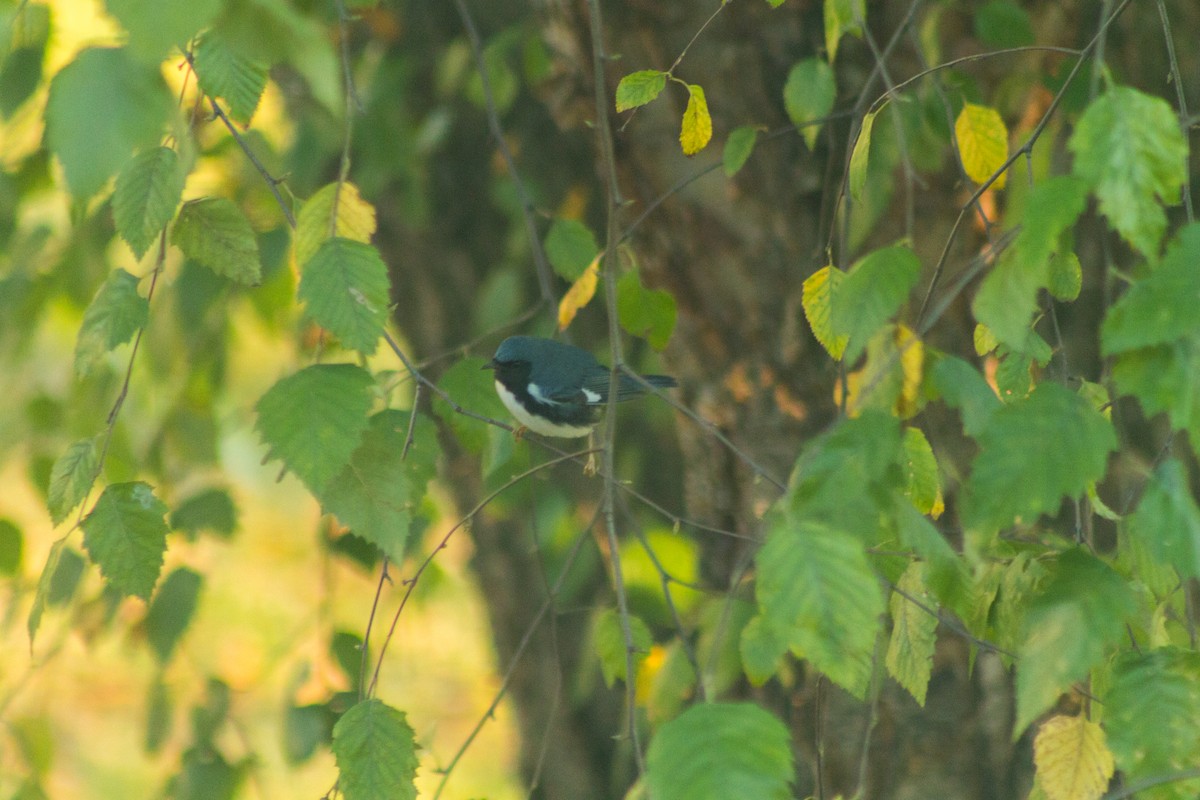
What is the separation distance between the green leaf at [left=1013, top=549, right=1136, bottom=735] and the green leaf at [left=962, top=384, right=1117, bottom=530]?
0.14 metres

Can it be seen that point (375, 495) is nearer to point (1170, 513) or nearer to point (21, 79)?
point (1170, 513)

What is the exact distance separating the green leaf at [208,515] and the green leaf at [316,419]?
1372mm

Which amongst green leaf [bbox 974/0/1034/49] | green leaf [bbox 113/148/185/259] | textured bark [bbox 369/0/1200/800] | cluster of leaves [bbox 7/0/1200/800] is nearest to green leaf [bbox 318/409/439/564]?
cluster of leaves [bbox 7/0/1200/800]

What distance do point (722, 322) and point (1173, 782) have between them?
1.50 metres

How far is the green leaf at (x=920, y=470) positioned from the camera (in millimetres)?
1311

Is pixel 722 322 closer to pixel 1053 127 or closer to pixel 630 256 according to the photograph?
pixel 630 256

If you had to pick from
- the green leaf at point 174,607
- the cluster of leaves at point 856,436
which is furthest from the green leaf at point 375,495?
the green leaf at point 174,607

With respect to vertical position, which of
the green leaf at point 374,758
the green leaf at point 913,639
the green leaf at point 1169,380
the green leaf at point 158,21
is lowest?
the green leaf at point 913,639

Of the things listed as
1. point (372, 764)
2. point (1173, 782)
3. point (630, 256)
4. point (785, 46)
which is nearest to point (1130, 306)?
point (1173, 782)

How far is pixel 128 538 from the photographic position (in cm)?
141

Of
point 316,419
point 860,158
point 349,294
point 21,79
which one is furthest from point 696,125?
point 21,79

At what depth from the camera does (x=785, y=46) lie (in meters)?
2.38

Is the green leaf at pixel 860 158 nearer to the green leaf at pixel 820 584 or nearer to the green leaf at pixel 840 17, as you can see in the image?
the green leaf at pixel 840 17

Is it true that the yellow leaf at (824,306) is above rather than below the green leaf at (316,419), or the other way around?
below
